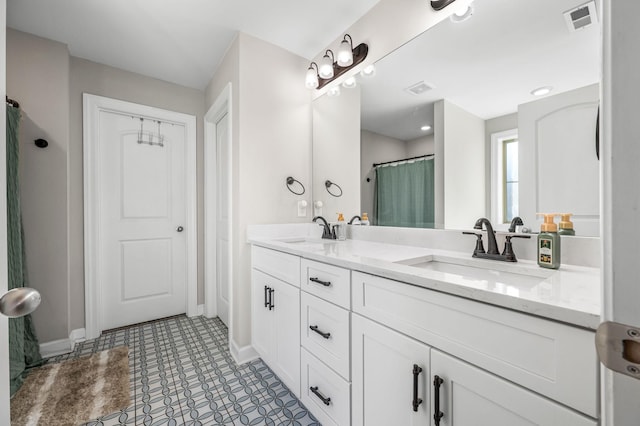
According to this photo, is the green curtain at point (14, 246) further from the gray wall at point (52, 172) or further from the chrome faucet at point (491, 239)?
the chrome faucet at point (491, 239)

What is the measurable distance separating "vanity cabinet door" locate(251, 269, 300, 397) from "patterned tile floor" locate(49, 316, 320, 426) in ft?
0.48

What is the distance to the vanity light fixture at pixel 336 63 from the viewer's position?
1789mm

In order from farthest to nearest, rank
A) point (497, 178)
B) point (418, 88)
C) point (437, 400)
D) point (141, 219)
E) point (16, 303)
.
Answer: point (141, 219) → point (418, 88) → point (497, 178) → point (437, 400) → point (16, 303)

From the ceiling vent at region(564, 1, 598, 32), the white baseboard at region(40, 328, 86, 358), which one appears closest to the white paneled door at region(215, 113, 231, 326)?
the white baseboard at region(40, 328, 86, 358)

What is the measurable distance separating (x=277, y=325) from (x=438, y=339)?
1.04 meters

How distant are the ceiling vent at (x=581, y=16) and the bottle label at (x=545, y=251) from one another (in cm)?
77

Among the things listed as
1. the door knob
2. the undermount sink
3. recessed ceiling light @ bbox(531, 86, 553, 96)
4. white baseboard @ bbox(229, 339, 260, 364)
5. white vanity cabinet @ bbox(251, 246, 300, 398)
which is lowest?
white baseboard @ bbox(229, 339, 260, 364)

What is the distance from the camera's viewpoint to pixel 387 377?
0.94 m

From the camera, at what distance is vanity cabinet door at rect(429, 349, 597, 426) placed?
601 millimetres

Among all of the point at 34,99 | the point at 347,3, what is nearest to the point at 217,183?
the point at 34,99

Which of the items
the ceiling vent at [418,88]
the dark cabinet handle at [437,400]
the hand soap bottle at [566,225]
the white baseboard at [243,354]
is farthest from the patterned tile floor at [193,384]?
the ceiling vent at [418,88]

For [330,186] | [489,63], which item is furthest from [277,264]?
[489,63]

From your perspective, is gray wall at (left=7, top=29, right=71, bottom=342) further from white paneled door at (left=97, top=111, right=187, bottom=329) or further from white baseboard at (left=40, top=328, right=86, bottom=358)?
white paneled door at (left=97, top=111, right=187, bottom=329)

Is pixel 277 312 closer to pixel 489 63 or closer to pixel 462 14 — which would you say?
pixel 489 63
